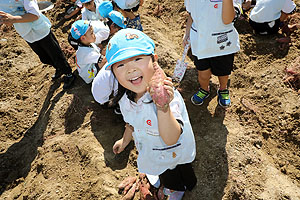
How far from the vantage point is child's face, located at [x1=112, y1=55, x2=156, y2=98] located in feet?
4.63

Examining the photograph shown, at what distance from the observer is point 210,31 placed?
7.32 feet

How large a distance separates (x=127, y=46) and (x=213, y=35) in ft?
3.78

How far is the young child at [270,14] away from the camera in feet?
11.6

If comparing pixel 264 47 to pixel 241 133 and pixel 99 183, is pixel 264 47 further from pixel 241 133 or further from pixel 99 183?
pixel 99 183

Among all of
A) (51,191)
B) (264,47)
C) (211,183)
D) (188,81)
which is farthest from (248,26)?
(51,191)

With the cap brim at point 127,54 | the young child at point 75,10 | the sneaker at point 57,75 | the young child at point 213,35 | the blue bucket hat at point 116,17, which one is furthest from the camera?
the young child at point 75,10

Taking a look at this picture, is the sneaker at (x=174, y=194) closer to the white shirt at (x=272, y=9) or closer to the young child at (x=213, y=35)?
the young child at (x=213, y=35)

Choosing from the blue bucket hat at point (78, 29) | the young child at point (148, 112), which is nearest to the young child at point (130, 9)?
the blue bucket hat at point (78, 29)

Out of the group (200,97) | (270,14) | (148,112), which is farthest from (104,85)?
(270,14)

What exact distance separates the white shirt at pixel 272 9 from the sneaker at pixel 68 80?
2.98 meters

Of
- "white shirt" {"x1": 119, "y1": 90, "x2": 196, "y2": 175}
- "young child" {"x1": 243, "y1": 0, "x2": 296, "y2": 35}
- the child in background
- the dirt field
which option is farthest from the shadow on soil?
"young child" {"x1": 243, "y1": 0, "x2": 296, "y2": 35}

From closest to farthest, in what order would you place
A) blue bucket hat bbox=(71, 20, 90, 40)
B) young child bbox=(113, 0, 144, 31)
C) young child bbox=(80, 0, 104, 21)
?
blue bucket hat bbox=(71, 20, 90, 40)
young child bbox=(113, 0, 144, 31)
young child bbox=(80, 0, 104, 21)

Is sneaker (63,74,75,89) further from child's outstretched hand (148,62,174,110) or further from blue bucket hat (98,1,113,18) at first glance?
child's outstretched hand (148,62,174,110)

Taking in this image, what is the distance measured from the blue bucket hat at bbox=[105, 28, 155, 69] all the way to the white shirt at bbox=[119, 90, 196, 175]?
0.95 ft
